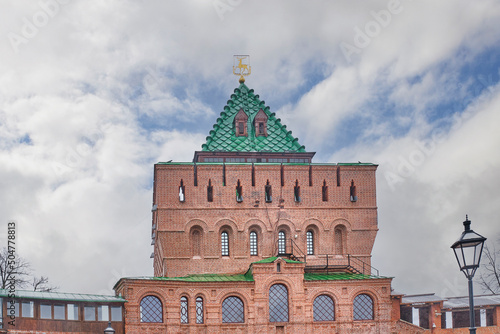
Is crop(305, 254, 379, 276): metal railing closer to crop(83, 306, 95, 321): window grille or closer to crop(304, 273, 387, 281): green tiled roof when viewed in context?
crop(304, 273, 387, 281): green tiled roof

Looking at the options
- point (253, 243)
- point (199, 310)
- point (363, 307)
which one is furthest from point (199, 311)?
point (363, 307)

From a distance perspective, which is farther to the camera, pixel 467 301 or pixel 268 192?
pixel 268 192

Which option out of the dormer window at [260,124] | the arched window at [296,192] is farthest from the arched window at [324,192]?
the dormer window at [260,124]

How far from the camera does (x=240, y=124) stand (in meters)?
57.3

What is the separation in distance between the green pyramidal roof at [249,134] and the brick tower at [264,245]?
204 millimetres

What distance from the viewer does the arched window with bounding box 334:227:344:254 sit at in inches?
2088

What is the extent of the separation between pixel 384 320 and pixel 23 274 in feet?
80.8

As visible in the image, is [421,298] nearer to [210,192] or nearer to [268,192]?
[268,192]

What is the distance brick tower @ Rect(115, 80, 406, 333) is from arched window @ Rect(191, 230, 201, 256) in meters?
0.07

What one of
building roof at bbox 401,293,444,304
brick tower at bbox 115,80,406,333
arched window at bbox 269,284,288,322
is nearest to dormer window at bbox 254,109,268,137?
brick tower at bbox 115,80,406,333

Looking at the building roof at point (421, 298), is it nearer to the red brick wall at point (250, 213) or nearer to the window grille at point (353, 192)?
the red brick wall at point (250, 213)

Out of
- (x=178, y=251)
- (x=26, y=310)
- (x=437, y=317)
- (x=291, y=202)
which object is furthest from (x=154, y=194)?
(x=437, y=317)

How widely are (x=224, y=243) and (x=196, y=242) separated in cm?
182

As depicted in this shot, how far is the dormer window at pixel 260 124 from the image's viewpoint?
57322 millimetres
